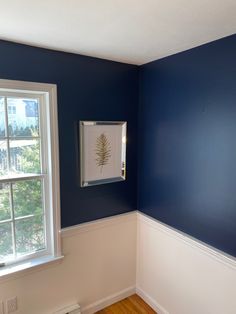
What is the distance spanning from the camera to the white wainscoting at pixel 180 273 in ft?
5.73

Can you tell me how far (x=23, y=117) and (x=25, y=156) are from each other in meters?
0.31

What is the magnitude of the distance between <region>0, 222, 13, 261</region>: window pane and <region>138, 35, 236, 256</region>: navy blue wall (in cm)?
128

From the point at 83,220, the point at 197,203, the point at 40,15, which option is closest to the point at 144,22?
the point at 40,15

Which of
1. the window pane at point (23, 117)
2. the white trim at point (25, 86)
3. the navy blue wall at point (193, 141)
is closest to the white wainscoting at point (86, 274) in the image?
the navy blue wall at point (193, 141)

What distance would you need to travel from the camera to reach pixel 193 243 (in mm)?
1930

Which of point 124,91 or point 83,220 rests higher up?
point 124,91

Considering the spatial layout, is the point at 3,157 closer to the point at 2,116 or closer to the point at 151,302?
the point at 2,116

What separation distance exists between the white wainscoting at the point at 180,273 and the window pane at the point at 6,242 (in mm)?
1253

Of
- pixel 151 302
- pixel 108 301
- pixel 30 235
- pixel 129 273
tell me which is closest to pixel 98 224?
pixel 30 235

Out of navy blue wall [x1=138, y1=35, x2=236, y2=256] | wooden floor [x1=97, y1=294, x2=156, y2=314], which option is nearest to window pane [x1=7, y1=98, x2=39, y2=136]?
navy blue wall [x1=138, y1=35, x2=236, y2=256]

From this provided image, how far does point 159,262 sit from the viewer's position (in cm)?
230

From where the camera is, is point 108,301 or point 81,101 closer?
point 81,101

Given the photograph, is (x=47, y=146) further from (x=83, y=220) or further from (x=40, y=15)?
(x=40, y=15)

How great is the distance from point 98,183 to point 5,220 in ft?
2.74
